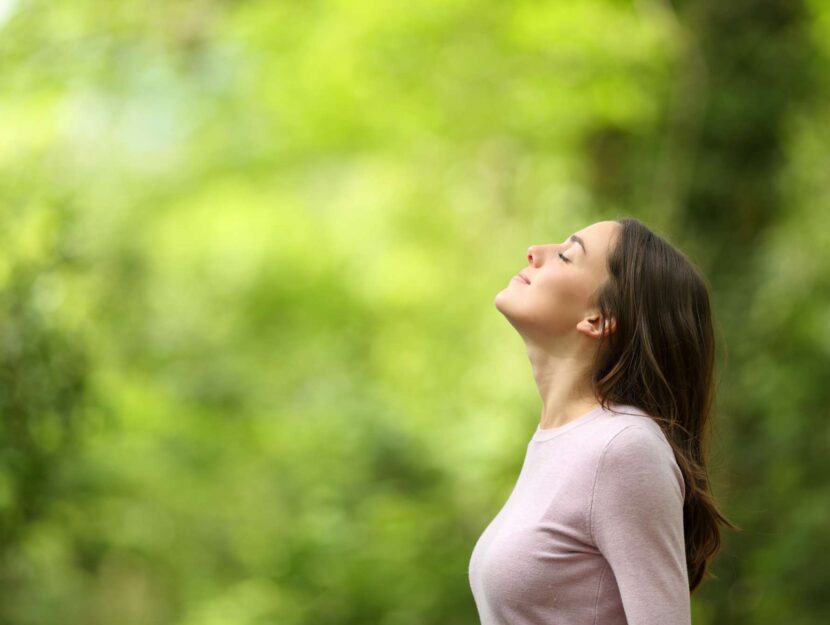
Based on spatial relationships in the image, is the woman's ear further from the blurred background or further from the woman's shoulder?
the blurred background

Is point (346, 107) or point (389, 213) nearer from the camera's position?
point (346, 107)

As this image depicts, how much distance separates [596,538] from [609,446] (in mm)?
144

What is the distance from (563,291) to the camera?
6.15ft

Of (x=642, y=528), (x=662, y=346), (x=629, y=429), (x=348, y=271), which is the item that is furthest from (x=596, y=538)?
(x=348, y=271)

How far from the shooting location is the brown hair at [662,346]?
183 centimetres

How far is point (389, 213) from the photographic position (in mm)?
10609

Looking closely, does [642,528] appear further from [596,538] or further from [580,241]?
[580,241]

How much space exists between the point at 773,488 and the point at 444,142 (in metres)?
4.57

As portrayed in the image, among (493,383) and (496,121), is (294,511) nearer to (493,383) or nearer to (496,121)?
(493,383)

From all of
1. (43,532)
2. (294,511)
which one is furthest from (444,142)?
(43,532)

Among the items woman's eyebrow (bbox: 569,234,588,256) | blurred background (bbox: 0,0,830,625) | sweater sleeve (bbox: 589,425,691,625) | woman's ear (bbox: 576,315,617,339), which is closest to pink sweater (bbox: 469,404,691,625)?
sweater sleeve (bbox: 589,425,691,625)

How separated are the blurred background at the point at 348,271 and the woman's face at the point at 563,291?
324 centimetres

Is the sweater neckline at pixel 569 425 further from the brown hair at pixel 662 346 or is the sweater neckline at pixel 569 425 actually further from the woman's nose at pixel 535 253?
the woman's nose at pixel 535 253

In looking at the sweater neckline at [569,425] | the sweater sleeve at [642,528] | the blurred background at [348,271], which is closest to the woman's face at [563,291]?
the sweater neckline at [569,425]
